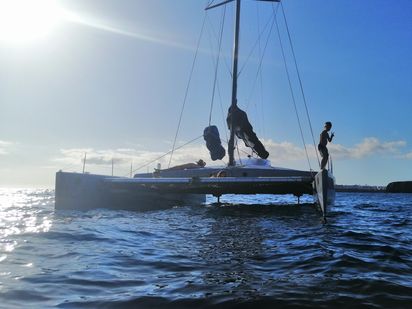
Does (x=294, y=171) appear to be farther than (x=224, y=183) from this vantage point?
Yes

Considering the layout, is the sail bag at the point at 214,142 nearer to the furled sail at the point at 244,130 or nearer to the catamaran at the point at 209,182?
the catamaran at the point at 209,182

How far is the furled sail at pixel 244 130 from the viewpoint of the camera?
2266 centimetres

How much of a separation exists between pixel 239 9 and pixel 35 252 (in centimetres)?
2019

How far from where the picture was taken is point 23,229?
33.1 feet

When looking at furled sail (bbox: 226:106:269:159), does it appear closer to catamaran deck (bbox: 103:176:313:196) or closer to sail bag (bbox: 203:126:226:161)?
sail bag (bbox: 203:126:226:161)

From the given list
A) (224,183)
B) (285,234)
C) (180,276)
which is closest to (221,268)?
(180,276)

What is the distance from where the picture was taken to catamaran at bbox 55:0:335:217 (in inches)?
657

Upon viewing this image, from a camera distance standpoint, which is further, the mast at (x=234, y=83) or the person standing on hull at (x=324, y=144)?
the mast at (x=234, y=83)

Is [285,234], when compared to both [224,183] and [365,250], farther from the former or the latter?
[224,183]

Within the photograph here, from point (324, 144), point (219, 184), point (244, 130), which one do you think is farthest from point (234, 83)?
point (324, 144)

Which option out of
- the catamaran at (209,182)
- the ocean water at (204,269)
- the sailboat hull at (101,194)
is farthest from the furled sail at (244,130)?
the ocean water at (204,269)

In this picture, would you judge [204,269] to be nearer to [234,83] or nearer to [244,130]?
[244,130]

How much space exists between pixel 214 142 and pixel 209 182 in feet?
24.0

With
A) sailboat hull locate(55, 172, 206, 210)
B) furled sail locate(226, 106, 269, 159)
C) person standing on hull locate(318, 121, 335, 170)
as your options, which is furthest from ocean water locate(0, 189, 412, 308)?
furled sail locate(226, 106, 269, 159)
